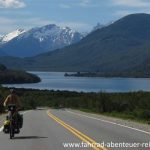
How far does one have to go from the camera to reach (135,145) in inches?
691

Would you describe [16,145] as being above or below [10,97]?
below

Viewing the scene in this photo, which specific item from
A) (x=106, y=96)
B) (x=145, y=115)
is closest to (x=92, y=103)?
(x=106, y=96)

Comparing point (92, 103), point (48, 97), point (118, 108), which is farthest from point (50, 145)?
point (48, 97)

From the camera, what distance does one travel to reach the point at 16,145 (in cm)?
1797

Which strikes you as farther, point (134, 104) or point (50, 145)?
point (134, 104)

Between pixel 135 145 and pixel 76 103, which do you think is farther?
pixel 76 103

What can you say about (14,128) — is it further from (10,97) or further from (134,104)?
(134,104)

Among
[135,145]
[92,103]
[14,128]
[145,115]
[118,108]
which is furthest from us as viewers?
[92,103]

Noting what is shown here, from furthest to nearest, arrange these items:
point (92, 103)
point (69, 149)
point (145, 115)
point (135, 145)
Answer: point (92, 103) < point (145, 115) < point (135, 145) < point (69, 149)

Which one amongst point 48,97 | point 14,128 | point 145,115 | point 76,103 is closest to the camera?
Answer: point 14,128

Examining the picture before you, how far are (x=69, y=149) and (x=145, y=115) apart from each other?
38.8 metres

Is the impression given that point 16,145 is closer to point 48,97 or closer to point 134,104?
point 134,104

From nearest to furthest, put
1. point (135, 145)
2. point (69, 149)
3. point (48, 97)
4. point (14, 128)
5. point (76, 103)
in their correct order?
point (69, 149)
point (135, 145)
point (14, 128)
point (76, 103)
point (48, 97)

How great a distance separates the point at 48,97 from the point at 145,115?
122m
